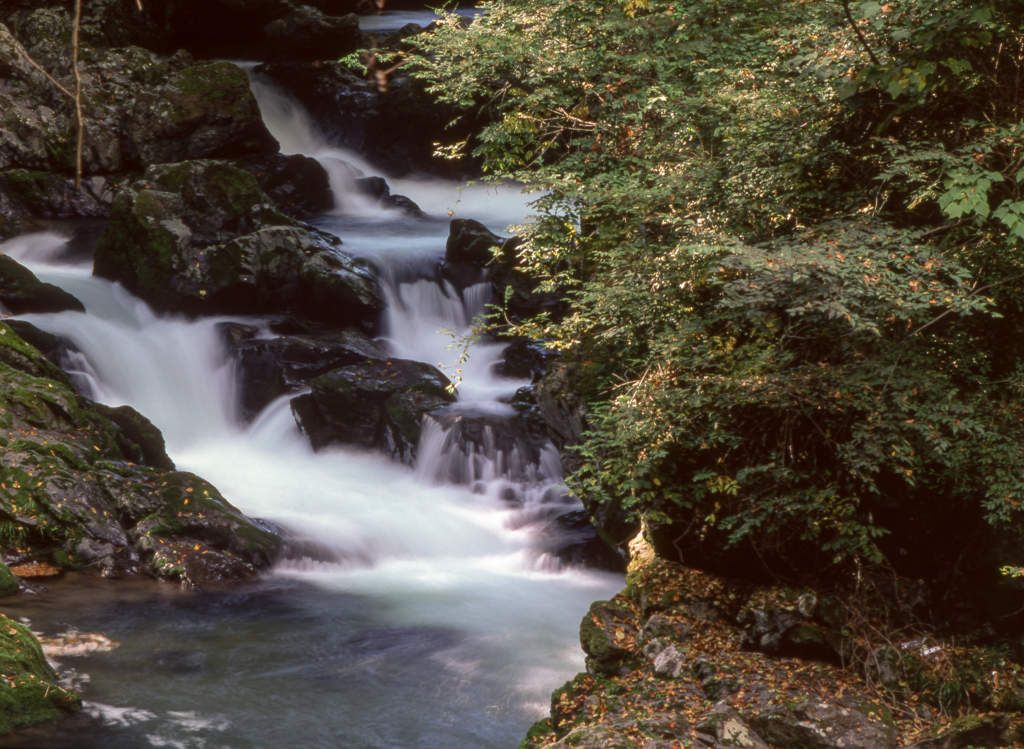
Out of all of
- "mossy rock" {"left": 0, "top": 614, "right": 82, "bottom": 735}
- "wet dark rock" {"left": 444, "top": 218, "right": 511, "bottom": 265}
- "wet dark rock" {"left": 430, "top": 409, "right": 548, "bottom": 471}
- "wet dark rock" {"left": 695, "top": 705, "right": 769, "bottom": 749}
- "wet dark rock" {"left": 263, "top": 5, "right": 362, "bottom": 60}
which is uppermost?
"wet dark rock" {"left": 263, "top": 5, "right": 362, "bottom": 60}

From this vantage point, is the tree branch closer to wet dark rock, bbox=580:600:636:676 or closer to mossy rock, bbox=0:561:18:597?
wet dark rock, bbox=580:600:636:676

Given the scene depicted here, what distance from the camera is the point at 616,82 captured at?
7156 millimetres

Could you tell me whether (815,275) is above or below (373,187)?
below

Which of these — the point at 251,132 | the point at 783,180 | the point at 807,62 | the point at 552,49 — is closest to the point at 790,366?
the point at 783,180

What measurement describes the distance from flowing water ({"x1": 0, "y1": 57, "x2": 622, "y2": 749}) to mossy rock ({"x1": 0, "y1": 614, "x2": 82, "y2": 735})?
0.69 feet

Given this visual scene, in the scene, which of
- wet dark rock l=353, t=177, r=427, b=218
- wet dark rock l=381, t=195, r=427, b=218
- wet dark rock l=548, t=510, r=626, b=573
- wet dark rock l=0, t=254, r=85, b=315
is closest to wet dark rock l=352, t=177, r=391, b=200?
wet dark rock l=353, t=177, r=427, b=218

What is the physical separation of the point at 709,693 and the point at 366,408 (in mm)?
7605

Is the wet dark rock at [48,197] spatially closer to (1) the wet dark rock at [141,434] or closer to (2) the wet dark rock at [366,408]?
(1) the wet dark rock at [141,434]

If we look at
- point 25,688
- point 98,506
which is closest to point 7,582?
point 98,506

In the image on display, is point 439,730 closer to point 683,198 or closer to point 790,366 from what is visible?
point 790,366

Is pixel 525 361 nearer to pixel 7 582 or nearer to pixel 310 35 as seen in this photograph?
pixel 7 582

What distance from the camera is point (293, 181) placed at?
17453mm

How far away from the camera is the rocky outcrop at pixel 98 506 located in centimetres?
789

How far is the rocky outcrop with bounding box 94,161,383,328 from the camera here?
1321 cm
